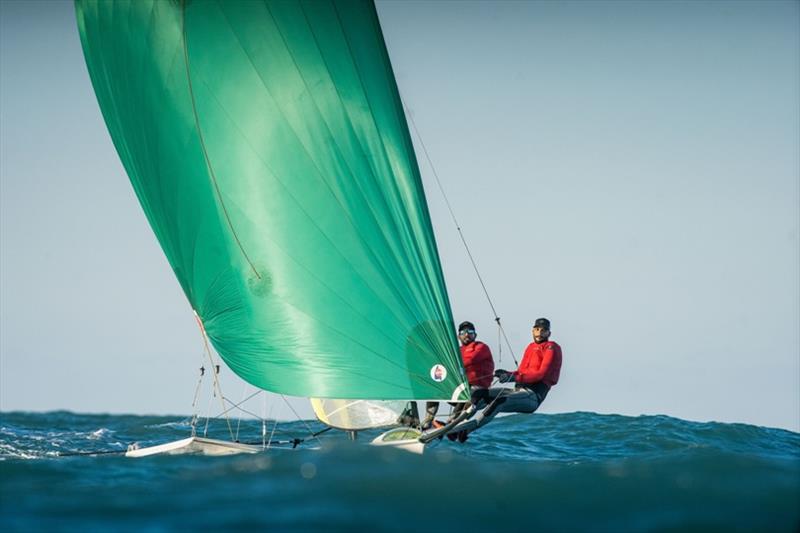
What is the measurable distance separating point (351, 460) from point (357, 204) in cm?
361

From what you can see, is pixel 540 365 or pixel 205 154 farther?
pixel 540 365

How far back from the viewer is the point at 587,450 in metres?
16.4

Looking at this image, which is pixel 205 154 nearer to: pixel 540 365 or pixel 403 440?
pixel 403 440

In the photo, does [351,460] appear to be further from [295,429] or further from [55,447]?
[295,429]

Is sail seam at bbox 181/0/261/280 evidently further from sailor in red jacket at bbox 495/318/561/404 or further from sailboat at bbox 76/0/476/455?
sailor in red jacket at bbox 495/318/561/404

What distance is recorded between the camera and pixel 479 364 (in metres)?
15.5

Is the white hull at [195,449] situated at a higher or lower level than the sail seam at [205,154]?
lower

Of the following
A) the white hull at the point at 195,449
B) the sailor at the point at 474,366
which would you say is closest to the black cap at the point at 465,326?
the sailor at the point at 474,366

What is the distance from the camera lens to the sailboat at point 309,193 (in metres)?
13.9

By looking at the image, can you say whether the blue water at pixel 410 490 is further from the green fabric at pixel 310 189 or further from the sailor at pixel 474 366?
the green fabric at pixel 310 189

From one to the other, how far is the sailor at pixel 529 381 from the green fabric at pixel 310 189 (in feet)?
3.71

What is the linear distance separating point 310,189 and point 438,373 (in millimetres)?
3247

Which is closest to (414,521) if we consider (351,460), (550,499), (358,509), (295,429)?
(358,509)

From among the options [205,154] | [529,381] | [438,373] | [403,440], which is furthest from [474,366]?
[205,154]
